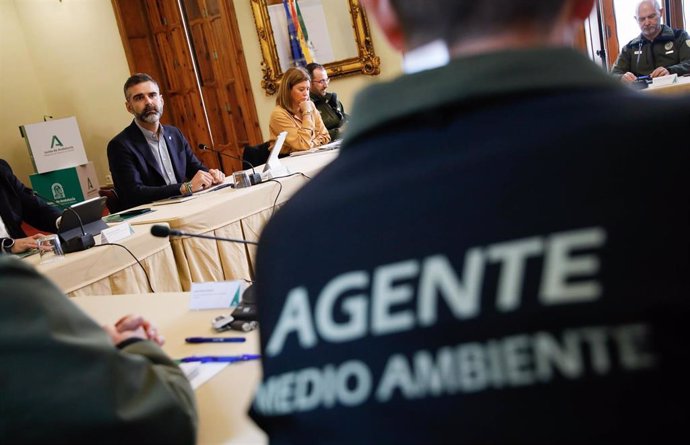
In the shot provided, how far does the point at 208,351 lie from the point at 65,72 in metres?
6.33

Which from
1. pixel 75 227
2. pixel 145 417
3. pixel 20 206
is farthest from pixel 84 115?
pixel 145 417

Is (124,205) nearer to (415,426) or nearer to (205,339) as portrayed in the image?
(205,339)

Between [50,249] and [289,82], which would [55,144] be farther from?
[50,249]

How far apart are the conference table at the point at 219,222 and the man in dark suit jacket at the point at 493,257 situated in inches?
74.6

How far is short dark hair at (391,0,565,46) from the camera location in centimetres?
49

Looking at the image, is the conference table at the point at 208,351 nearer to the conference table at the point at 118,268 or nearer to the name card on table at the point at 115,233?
the conference table at the point at 118,268

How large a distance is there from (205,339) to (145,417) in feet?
1.62

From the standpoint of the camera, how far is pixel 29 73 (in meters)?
6.74

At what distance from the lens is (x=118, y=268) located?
7.35 feet

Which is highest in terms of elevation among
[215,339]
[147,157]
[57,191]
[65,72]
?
[65,72]

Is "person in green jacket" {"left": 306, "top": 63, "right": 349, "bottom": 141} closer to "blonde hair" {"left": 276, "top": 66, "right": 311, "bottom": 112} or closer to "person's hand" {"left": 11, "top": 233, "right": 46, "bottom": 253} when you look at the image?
"blonde hair" {"left": 276, "top": 66, "right": 311, "bottom": 112}

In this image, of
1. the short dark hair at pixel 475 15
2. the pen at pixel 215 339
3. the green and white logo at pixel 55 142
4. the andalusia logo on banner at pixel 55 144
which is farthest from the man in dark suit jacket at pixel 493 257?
the green and white logo at pixel 55 142

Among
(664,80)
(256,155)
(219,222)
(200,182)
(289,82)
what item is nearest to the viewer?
(219,222)

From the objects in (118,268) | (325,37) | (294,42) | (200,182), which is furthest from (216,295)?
(294,42)
